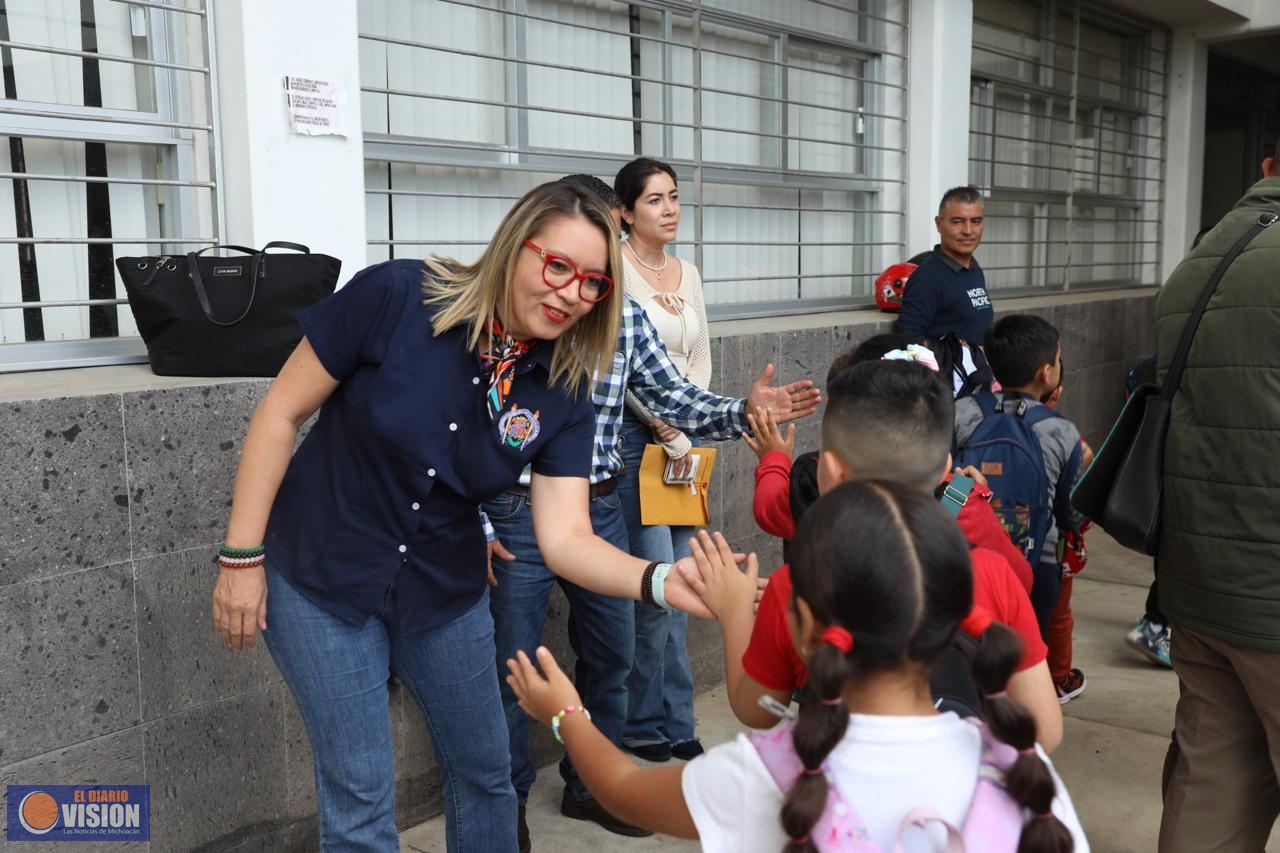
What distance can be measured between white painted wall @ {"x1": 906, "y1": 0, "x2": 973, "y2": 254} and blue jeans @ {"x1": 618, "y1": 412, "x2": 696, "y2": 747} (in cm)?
346

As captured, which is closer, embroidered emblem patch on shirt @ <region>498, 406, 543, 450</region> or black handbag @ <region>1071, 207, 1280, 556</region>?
embroidered emblem patch on shirt @ <region>498, 406, 543, 450</region>

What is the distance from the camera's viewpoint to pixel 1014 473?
3.45m

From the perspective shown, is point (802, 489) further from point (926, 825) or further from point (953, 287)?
point (953, 287)

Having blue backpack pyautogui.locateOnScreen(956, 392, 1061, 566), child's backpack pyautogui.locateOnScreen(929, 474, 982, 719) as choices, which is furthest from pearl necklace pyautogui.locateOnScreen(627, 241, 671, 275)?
child's backpack pyautogui.locateOnScreen(929, 474, 982, 719)

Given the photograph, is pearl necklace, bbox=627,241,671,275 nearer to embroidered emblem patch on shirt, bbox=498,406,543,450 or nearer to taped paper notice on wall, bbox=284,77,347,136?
taped paper notice on wall, bbox=284,77,347,136

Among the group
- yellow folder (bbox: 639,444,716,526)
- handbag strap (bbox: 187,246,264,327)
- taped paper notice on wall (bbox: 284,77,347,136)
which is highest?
taped paper notice on wall (bbox: 284,77,347,136)

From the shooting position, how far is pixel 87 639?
2.75m

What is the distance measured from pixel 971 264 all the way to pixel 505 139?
7.53 ft

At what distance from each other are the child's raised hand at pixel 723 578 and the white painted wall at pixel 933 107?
16.8 feet

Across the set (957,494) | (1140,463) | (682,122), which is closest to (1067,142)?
(682,122)

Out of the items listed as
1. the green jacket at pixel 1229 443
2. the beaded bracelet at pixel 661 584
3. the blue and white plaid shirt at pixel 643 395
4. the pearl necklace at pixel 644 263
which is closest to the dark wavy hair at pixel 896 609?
the beaded bracelet at pixel 661 584

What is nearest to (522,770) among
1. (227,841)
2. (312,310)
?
(227,841)

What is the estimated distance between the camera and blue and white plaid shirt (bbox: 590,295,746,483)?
3309mm

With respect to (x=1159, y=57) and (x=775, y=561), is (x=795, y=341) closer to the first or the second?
(x=775, y=561)
